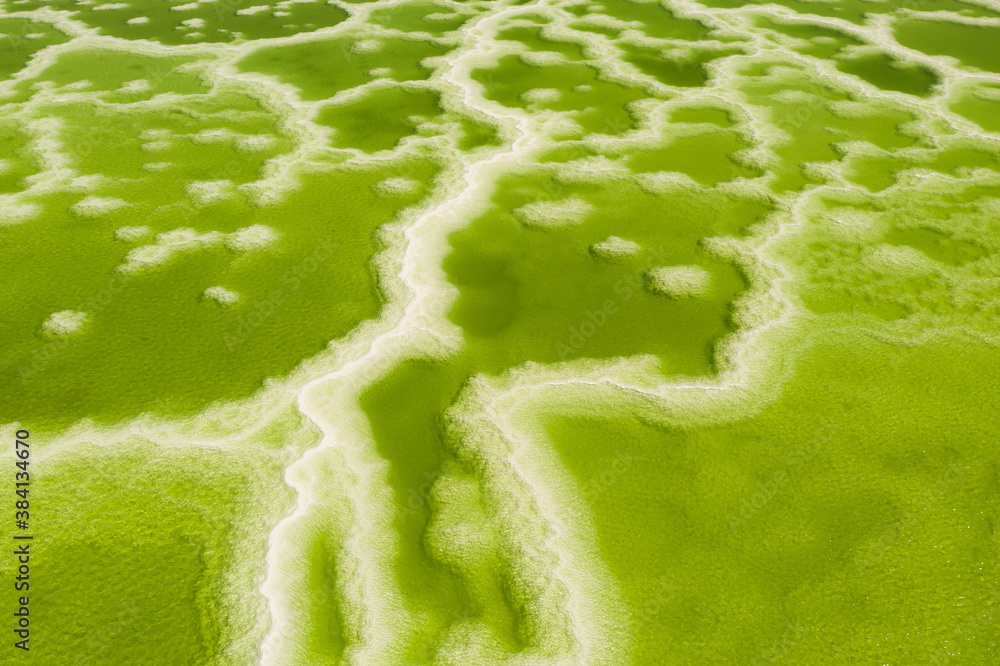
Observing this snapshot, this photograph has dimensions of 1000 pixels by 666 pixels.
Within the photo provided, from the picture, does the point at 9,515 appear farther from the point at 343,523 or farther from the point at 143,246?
the point at 143,246

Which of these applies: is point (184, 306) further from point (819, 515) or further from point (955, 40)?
point (955, 40)

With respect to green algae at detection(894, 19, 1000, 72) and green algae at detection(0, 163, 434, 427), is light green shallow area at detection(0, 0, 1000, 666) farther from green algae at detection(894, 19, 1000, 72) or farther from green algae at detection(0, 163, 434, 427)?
green algae at detection(894, 19, 1000, 72)

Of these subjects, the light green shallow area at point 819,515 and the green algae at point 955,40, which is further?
the green algae at point 955,40

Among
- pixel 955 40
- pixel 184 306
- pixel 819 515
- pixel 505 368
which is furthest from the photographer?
pixel 955 40

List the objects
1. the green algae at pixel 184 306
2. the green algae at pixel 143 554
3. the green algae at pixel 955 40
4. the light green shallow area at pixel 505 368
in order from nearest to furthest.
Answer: the green algae at pixel 143 554, the light green shallow area at pixel 505 368, the green algae at pixel 184 306, the green algae at pixel 955 40

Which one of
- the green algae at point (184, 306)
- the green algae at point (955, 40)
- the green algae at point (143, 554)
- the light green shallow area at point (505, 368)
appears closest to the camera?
Answer: the green algae at point (143, 554)

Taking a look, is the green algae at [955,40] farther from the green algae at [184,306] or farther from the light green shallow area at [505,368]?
the green algae at [184,306]

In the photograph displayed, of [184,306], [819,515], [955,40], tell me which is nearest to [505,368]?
[819,515]

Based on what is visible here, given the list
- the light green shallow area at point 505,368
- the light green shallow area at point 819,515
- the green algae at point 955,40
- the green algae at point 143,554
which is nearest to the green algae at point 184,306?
the light green shallow area at point 505,368

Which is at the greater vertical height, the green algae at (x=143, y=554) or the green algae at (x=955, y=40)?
the green algae at (x=955, y=40)
